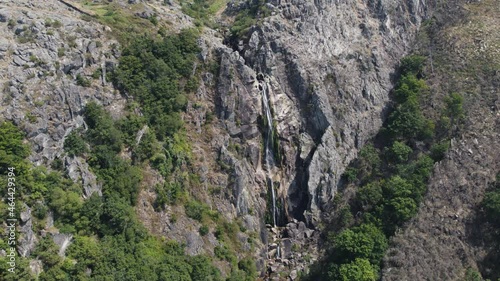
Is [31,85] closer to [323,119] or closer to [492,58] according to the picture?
[323,119]

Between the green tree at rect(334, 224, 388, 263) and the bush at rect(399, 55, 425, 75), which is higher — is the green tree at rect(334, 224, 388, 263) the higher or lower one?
the lower one

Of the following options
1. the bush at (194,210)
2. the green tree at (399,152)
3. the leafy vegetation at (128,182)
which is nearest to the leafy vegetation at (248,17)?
the leafy vegetation at (128,182)

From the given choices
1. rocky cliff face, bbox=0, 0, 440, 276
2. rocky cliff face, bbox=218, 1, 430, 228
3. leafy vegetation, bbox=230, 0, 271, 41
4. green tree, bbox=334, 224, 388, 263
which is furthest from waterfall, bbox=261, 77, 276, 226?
leafy vegetation, bbox=230, 0, 271, 41

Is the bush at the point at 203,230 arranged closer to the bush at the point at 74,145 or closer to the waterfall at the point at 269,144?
the waterfall at the point at 269,144

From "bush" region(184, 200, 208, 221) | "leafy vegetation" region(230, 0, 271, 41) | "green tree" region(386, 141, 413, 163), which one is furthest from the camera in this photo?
"leafy vegetation" region(230, 0, 271, 41)

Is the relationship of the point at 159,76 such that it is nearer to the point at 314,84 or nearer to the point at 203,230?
the point at 203,230

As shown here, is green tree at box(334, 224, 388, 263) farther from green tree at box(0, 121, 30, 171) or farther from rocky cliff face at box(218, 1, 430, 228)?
green tree at box(0, 121, 30, 171)

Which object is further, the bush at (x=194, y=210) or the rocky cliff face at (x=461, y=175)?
the bush at (x=194, y=210)

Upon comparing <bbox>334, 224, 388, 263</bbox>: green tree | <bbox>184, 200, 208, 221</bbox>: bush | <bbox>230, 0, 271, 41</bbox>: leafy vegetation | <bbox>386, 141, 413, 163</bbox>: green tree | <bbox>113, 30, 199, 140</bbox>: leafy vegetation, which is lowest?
<bbox>184, 200, 208, 221</bbox>: bush

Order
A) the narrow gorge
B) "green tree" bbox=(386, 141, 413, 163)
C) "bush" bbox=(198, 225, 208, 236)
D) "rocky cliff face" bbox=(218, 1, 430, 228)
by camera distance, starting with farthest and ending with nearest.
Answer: "rocky cliff face" bbox=(218, 1, 430, 228) < "green tree" bbox=(386, 141, 413, 163) < "bush" bbox=(198, 225, 208, 236) < the narrow gorge

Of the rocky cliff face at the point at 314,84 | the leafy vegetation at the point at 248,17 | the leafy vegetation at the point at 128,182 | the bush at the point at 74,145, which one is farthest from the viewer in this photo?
the leafy vegetation at the point at 248,17

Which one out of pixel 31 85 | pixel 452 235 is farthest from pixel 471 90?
pixel 31 85
